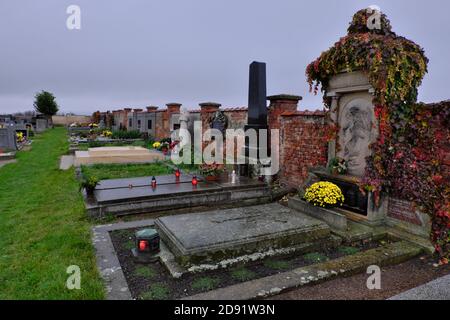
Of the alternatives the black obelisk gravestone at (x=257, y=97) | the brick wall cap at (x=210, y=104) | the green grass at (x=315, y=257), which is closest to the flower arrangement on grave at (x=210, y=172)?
the black obelisk gravestone at (x=257, y=97)

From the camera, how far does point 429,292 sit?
3385mm

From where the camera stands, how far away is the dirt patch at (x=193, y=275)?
11.7 feet

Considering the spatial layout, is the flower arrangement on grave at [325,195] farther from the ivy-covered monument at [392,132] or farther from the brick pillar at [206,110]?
the brick pillar at [206,110]

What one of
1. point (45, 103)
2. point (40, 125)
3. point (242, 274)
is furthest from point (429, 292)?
point (45, 103)

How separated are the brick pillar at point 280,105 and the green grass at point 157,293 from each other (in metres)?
6.04

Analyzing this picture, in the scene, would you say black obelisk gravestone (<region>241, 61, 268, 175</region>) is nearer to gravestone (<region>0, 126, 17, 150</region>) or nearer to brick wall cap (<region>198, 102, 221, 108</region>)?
brick wall cap (<region>198, 102, 221, 108</region>)

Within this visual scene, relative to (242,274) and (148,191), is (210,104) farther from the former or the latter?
(242,274)

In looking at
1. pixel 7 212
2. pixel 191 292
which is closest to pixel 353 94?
pixel 191 292

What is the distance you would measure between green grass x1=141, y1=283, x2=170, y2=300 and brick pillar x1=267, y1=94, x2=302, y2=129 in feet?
19.8

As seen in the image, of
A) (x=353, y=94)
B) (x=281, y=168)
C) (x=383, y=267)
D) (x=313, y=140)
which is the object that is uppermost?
(x=353, y=94)

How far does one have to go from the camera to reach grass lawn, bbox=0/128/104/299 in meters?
3.52
